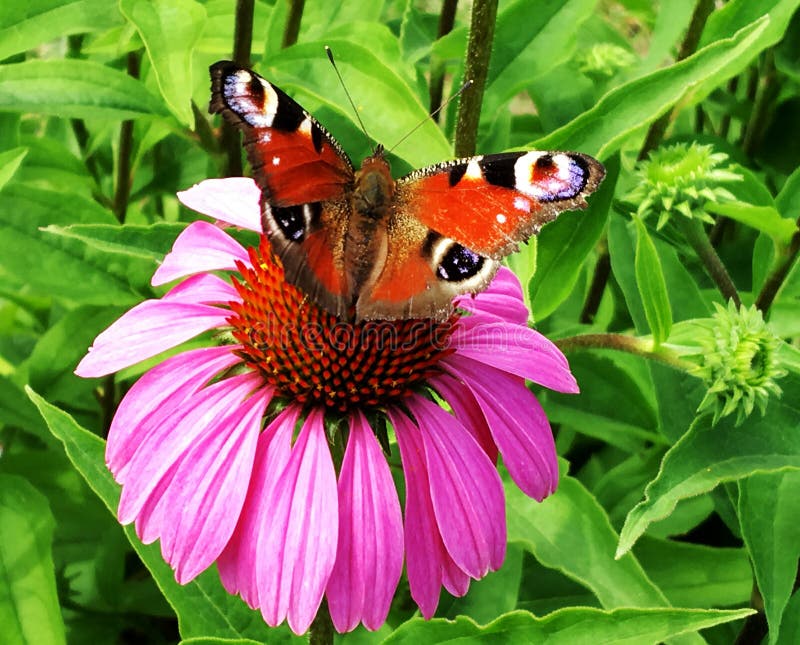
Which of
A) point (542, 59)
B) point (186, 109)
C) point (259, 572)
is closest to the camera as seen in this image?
point (259, 572)

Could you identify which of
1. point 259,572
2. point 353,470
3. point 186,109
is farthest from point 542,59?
point 259,572

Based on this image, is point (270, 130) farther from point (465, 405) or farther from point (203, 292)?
point (465, 405)

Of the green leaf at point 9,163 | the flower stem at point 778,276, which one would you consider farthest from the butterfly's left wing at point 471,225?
the green leaf at point 9,163

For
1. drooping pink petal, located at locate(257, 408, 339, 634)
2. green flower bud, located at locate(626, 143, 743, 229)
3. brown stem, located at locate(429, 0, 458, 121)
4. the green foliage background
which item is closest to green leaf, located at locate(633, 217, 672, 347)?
the green foliage background

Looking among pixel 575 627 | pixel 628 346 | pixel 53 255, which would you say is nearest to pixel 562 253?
pixel 628 346

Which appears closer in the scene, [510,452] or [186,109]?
[510,452]

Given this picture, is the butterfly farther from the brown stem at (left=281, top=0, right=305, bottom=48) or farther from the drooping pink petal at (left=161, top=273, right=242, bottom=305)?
the brown stem at (left=281, top=0, right=305, bottom=48)

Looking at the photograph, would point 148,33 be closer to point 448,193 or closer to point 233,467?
point 448,193
